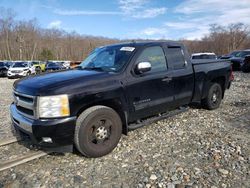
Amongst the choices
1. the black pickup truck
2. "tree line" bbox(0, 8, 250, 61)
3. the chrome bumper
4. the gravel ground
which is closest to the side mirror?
the black pickup truck

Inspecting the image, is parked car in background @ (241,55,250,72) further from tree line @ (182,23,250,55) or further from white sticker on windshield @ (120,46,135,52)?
tree line @ (182,23,250,55)

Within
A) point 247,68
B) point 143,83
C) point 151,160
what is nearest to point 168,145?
point 151,160

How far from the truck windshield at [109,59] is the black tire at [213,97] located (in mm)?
2935

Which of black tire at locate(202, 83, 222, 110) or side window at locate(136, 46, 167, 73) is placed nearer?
side window at locate(136, 46, 167, 73)

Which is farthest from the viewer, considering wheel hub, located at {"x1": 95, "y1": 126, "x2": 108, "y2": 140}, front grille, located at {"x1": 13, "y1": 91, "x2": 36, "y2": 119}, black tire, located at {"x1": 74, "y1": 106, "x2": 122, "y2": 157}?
wheel hub, located at {"x1": 95, "y1": 126, "x2": 108, "y2": 140}

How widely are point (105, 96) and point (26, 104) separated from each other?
1249 millimetres

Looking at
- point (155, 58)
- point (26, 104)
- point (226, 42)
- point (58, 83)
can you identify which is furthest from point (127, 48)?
point (226, 42)

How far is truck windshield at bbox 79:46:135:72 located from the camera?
4.81 metres

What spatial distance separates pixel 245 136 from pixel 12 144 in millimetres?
4527

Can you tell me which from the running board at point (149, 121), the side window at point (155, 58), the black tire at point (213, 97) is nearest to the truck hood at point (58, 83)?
the side window at point (155, 58)

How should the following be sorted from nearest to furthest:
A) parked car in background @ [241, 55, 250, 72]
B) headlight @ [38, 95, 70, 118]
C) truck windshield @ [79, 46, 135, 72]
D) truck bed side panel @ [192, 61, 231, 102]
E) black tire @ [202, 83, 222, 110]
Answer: headlight @ [38, 95, 70, 118] → truck windshield @ [79, 46, 135, 72] → truck bed side panel @ [192, 61, 231, 102] → black tire @ [202, 83, 222, 110] → parked car in background @ [241, 55, 250, 72]

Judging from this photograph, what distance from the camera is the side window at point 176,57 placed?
5.58 meters

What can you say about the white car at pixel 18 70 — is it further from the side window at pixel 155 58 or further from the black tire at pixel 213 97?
the side window at pixel 155 58

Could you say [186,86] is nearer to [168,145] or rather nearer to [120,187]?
[168,145]
